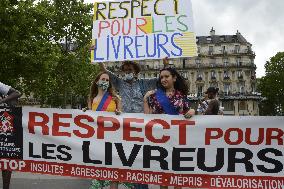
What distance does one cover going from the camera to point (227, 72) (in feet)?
344

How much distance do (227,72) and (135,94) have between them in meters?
100

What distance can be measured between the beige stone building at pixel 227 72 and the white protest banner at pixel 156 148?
9591 cm

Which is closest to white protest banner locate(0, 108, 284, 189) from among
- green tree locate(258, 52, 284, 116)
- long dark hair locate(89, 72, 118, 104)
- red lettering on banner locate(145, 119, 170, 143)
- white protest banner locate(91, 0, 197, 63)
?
red lettering on banner locate(145, 119, 170, 143)

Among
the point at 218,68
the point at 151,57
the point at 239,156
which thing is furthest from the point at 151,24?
the point at 218,68

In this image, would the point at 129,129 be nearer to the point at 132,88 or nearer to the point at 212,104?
the point at 132,88

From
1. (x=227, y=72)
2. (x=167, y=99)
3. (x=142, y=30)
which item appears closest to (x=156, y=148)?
(x=167, y=99)

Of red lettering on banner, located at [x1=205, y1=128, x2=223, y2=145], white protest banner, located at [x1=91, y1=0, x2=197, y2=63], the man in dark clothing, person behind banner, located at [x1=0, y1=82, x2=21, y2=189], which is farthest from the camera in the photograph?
the man in dark clothing

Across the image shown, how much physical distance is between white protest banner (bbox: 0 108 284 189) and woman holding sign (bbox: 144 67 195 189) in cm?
12

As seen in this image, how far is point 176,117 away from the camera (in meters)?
5.85

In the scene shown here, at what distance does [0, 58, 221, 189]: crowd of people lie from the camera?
5.95 m

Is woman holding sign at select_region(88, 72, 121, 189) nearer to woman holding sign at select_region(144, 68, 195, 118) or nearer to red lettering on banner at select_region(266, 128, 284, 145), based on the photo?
woman holding sign at select_region(144, 68, 195, 118)

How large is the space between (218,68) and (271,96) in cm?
1718

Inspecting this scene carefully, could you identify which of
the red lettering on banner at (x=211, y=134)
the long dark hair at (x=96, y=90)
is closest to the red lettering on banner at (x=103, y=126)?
the long dark hair at (x=96, y=90)

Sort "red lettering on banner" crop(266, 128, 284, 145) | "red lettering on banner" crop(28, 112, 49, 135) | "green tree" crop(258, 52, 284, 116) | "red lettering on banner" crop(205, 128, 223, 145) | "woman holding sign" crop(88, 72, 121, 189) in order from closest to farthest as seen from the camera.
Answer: "red lettering on banner" crop(266, 128, 284, 145) < "red lettering on banner" crop(205, 128, 223, 145) < "red lettering on banner" crop(28, 112, 49, 135) < "woman holding sign" crop(88, 72, 121, 189) < "green tree" crop(258, 52, 284, 116)
